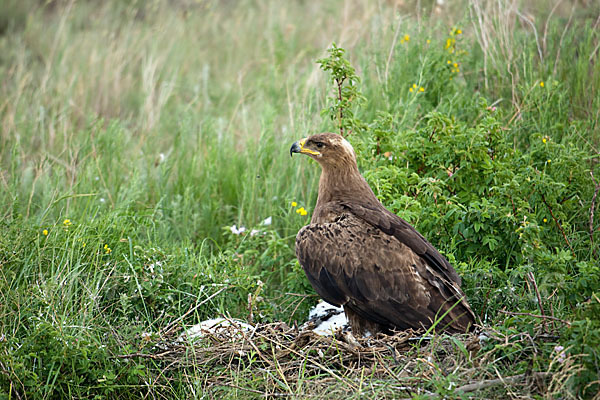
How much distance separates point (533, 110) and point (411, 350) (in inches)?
116

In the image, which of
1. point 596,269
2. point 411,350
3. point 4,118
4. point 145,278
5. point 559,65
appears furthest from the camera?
point 4,118

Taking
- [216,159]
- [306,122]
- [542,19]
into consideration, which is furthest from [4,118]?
[542,19]

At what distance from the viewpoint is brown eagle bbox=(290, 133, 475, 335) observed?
3.96 meters

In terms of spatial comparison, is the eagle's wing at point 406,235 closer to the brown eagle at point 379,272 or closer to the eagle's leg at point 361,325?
the brown eagle at point 379,272

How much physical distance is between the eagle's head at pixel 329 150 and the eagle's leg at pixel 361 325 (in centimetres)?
105

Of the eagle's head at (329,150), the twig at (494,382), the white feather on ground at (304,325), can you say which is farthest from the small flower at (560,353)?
the eagle's head at (329,150)

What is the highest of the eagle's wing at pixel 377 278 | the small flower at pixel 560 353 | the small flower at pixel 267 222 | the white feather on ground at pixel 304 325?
the small flower at pixel 560 353

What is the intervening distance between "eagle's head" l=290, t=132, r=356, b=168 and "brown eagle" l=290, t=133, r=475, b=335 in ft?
1.18

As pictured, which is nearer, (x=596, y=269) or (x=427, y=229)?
(x=596, y=269)

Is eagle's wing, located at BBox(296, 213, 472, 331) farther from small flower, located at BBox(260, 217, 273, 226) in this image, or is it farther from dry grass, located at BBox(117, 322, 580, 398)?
small flower, located at BBox(260, 217, 273, 226)

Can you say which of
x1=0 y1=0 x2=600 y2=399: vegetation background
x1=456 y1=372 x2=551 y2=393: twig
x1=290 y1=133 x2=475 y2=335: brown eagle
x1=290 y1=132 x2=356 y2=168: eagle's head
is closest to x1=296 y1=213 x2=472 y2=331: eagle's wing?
x1=290 y1=133 x2=475 y2=335: brown eagle

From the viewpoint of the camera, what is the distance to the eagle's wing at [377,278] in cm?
396

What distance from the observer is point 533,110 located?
5.63m

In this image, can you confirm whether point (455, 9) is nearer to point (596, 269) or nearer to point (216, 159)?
point (216, 159)
